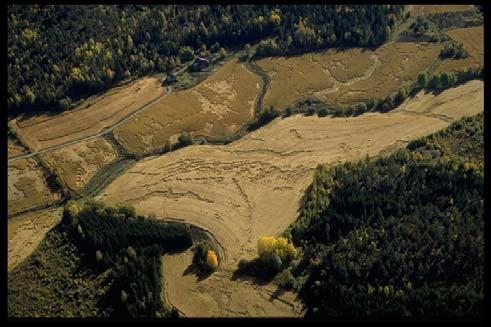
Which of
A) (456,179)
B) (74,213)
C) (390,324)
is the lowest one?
(390,324)

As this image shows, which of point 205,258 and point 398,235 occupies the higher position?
point 205,258

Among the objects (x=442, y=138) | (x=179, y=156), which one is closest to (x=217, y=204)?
(x=179, y=156)

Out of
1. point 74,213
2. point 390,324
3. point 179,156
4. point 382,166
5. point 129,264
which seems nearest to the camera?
point 390,324

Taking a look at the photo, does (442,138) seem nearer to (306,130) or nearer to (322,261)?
(306,130)

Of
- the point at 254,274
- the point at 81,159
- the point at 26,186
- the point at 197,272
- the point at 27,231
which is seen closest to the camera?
the point at 254,274

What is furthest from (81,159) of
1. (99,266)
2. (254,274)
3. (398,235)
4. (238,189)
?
(398,235)

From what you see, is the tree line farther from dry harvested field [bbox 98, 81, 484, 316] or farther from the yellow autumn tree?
the yellow autumn tree

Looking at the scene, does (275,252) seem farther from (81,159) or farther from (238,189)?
(81,159)
